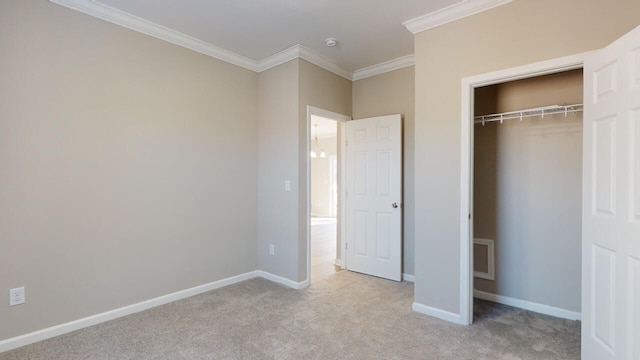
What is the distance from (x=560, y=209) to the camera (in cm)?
276

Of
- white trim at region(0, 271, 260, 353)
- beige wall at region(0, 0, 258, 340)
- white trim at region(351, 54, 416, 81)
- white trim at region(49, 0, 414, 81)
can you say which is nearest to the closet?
white trim at region(351, 54, 416, 81)

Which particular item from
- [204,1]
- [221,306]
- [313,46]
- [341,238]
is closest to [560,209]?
[341,238]

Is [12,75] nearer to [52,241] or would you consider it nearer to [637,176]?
[52,241]

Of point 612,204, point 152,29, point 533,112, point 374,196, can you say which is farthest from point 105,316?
point 533,112

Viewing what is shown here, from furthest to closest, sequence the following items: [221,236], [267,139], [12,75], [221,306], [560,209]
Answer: [267,139]
[221,236]
[221,306]
[560,209]
[12,75]

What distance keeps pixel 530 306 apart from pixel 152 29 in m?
4.36

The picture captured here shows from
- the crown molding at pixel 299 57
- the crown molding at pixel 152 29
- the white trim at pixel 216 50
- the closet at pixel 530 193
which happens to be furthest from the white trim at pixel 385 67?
the crown molding at pixel 152 29

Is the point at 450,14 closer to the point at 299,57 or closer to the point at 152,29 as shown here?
the point at 299,57

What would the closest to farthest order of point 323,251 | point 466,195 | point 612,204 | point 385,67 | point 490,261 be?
point 612,204 < point 466,195 < point 490,261 < point 385,67 < point 323,251

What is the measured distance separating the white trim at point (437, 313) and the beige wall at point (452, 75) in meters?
0.03

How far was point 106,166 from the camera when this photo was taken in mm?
2680

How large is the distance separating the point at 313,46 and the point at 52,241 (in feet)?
9.66

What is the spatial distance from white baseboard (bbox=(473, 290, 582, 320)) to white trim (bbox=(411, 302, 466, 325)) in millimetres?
734

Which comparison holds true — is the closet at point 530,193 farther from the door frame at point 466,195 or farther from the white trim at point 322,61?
the white trim at point 322,61
